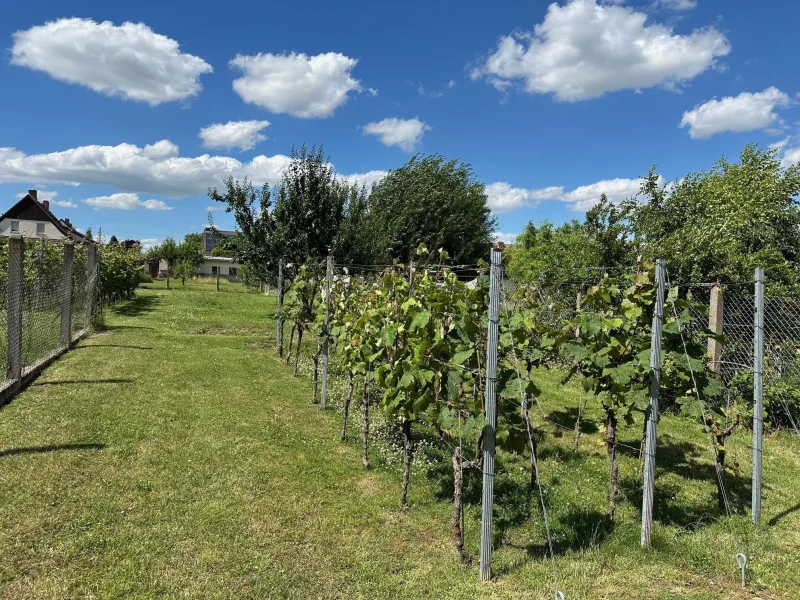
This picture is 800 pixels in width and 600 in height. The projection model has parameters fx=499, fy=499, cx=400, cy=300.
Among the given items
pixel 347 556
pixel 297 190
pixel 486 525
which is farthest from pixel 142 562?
pixel 297 190

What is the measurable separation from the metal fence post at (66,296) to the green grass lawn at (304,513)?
261 cm

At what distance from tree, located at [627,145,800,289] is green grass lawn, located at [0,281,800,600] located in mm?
3060

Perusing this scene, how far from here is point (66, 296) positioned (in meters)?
9.03

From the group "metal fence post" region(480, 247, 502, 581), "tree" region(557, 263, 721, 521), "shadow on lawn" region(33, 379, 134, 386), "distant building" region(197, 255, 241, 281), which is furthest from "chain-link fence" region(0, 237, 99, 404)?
"distant building" region(197, 255, 241, 281)

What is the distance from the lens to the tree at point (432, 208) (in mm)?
24469

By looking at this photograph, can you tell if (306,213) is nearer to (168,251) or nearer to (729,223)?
(729,223)

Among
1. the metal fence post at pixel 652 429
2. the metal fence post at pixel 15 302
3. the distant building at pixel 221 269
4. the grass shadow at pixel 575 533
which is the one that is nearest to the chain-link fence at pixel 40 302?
the metal fence post at pixel 15 302

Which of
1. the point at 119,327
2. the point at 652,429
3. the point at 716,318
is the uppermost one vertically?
Result: the point at 716,318

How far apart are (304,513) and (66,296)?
774 centimetres

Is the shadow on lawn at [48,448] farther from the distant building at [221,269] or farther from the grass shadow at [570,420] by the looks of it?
the distant building at [221,269]

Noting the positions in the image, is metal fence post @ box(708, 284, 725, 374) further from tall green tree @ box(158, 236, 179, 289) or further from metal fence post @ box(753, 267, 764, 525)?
→ tall green tree @ box(158, 236, 179, 289)

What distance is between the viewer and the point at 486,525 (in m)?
2.90

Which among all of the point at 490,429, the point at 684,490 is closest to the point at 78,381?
the point at 490,429

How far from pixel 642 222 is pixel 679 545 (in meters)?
8.90
